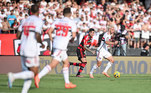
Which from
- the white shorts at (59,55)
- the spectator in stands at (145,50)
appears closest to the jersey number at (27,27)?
the white shorts at (59,55)

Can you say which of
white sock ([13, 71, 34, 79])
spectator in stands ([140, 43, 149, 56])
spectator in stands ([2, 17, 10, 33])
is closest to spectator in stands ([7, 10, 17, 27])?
spectator in stands ([2, 17, 10, 33])

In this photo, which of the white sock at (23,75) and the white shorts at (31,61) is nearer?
the white sock at (23,75)

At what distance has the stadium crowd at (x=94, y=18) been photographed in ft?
59.5

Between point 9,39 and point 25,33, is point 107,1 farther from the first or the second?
point 25,33

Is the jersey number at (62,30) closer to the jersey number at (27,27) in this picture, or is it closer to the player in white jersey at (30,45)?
the player in white jersey at (30,45)

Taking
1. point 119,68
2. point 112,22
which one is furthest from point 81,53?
point 112,22

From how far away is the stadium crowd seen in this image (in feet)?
59.5

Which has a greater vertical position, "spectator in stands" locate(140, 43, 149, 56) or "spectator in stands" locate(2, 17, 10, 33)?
"spectator in stands" locate(2, 17, 10, 33)

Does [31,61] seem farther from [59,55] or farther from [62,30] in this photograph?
[62,30]

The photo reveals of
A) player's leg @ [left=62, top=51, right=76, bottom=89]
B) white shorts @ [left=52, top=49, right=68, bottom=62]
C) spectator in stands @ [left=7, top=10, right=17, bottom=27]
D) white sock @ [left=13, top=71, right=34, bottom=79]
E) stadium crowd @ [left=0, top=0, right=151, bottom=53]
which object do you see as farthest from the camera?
stadium crowd @ [left=0, top=0, right=151, bottom=53]

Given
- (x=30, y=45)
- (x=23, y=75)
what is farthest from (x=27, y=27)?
(x=23, y=75)

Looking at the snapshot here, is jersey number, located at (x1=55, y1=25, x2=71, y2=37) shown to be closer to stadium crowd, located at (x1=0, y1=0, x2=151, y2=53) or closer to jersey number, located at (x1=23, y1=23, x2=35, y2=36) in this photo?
jersey number, located at (x1=23, y1=23, x2=35, y2=36)

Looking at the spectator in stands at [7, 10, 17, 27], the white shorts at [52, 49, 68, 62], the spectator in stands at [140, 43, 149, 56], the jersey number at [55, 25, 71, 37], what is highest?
the spectator in stands at [7, 10, 17, 27]

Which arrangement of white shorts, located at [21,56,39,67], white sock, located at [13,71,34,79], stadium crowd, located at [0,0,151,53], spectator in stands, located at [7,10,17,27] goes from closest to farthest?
white sock, located at [13,71,34,79], white shorts, located at [21,56,39,67], spectator in stands, located at [7,10,17,27], stadium crowd, located at [0,0,151,53]
